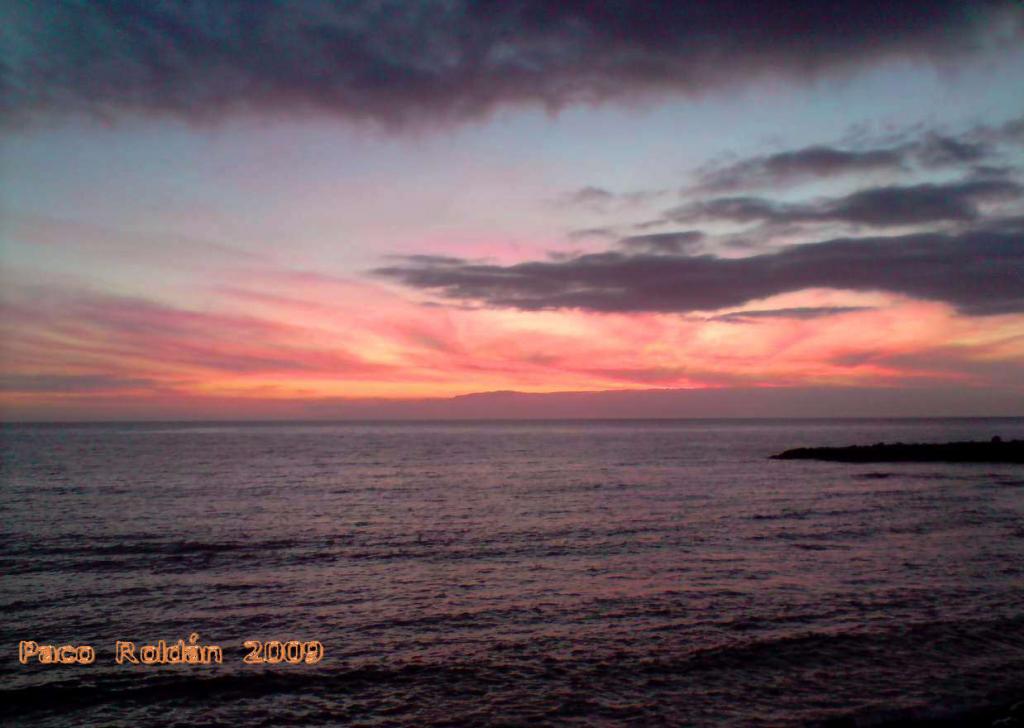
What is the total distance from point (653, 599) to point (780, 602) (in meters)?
4.02

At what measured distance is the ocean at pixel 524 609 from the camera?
47.3ft

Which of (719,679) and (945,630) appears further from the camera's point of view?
(945,630)

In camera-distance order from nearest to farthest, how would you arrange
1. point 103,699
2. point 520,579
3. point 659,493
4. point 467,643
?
point 103,699
point 467,643
point 520,579
point 659,493

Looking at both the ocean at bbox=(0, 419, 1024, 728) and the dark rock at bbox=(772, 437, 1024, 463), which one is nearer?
the ocean at bbox=(0, 419, 1024, 728)

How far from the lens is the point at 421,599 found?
21734 mm

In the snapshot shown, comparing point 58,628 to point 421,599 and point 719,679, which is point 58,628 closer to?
point 421,599

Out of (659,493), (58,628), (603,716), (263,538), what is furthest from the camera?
(659,493)

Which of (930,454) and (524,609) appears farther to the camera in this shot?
(930,454)

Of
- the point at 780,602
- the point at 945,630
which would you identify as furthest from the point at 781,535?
the point at 945,630

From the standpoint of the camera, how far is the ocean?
1443cm

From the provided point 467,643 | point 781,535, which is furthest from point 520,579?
point 781,535

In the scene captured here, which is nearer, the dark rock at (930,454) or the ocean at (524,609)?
the ocean at (524,609)

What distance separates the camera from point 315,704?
1448 cm

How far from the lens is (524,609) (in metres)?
20.6
